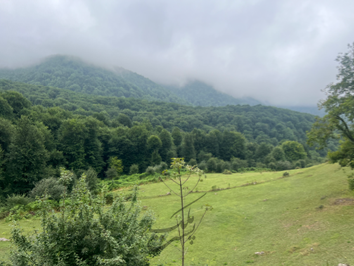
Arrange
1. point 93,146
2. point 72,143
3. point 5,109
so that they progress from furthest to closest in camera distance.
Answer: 1. point 93,146
2. point 72,143
3. point 5,109

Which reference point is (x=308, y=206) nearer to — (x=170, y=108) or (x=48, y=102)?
(x=48, y=102)

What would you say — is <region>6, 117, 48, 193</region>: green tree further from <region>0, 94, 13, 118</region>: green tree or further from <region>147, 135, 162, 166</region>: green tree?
<region>147, 135, 162, 166</region>: green tree

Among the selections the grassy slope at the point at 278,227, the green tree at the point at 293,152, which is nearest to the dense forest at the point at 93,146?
the green tree at the point at 293,152

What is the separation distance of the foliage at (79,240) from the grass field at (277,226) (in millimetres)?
2667

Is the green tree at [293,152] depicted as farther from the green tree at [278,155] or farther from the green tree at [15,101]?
the green tree at [15,101]

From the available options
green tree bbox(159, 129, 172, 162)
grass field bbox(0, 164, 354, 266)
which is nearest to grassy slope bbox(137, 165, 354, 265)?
grass field bbox(0, 164, 354, 266)

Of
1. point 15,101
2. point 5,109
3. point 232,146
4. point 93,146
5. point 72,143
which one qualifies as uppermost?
point 15,101

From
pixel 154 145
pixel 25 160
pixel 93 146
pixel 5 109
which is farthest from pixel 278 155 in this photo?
pixel 5 109

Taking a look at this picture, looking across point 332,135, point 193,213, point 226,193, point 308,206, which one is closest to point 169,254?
point 193,213

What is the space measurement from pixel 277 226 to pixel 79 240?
10.2 m

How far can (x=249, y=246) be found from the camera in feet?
29.4

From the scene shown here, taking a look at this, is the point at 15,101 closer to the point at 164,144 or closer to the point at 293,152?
the point at 164,144

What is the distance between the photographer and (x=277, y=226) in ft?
33.7

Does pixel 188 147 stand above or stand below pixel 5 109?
below
